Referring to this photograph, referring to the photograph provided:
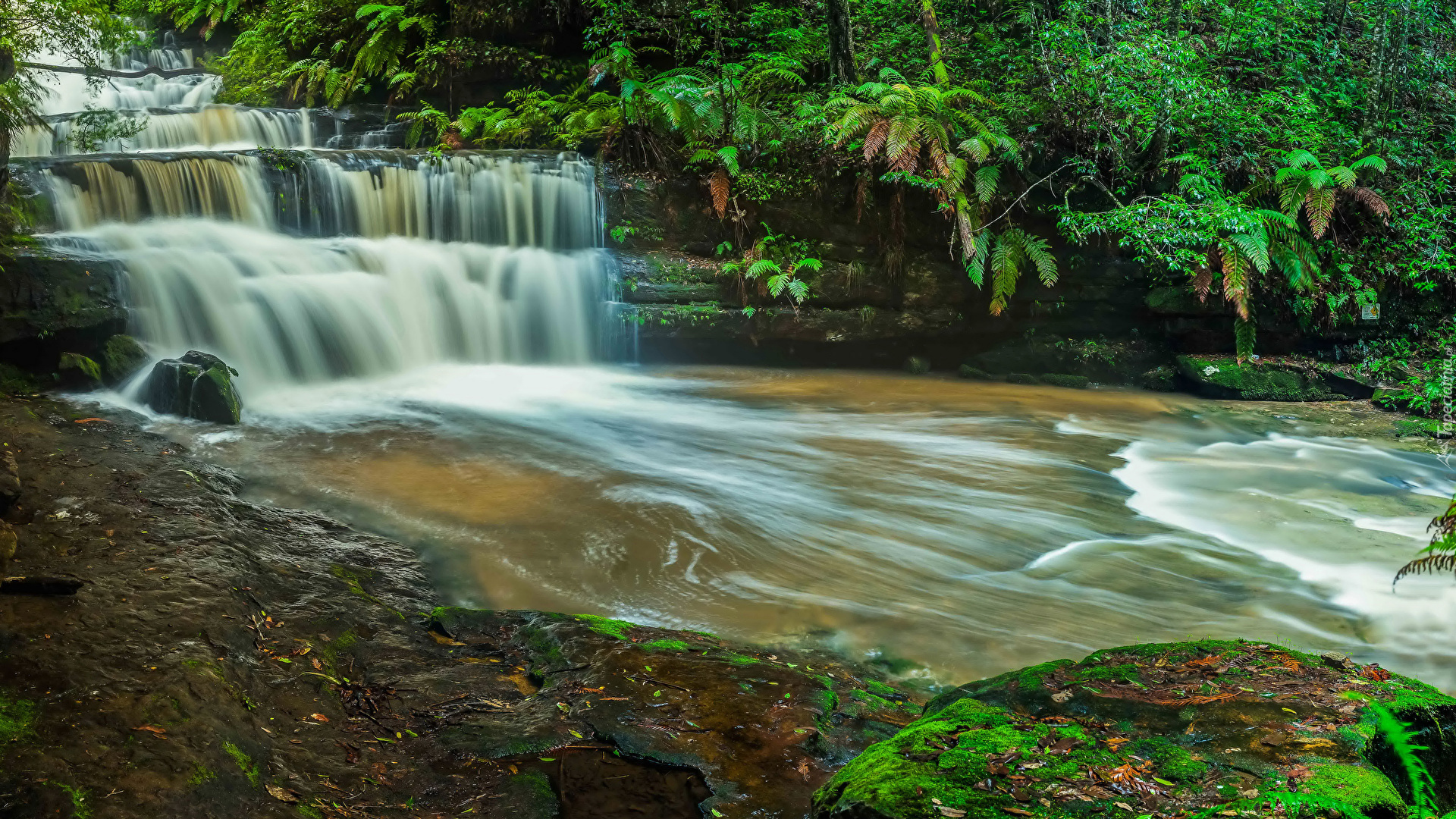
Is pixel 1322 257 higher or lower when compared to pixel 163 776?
higher

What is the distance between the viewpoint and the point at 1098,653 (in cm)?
352

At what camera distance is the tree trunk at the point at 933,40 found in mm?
12328

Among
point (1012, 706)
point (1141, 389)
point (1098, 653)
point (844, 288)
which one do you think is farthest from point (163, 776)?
point (1141, 389)

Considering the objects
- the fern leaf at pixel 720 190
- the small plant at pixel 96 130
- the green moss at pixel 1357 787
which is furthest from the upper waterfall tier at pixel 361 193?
the green moss at pixel 1357 787

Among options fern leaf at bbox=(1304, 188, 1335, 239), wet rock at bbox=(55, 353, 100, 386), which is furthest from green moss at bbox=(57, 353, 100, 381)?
fern leaf at bbox=(1304, 188, 1335, 239)

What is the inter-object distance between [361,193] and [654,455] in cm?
606

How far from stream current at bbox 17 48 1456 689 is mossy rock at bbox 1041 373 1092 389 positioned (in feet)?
1.13

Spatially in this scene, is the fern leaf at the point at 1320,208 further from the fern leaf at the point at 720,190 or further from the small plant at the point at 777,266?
the fern leaf at the point at 720,190

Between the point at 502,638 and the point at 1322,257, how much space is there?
39.0 ft

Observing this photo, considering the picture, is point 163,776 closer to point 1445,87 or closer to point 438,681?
point 438,681

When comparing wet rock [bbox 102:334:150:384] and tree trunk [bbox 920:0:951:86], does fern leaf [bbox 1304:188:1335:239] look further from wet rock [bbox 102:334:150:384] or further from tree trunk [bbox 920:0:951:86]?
wet rock [bbox 102:334:150:384]

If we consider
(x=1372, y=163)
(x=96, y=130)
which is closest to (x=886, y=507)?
(x=1372, y=163)

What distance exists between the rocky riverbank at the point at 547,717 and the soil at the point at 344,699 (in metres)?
0.01

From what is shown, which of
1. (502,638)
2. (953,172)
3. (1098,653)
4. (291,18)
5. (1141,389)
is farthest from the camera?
(291,18)
